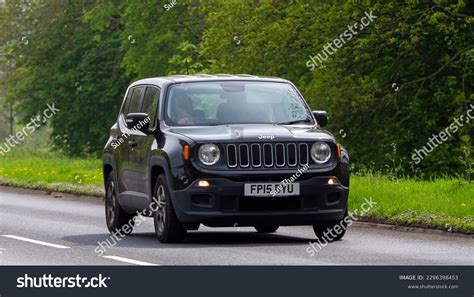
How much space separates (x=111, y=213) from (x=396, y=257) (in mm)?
5820

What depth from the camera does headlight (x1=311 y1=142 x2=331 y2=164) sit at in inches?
644

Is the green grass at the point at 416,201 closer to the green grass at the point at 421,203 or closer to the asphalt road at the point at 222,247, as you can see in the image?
the green grass at the point at 421,203

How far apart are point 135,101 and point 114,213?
1.51 meters

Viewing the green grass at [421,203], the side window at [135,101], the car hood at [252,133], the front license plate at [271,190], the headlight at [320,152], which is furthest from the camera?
the side window at [135,101]

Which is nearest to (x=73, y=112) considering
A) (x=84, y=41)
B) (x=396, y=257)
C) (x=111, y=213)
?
(x=84, y=41)

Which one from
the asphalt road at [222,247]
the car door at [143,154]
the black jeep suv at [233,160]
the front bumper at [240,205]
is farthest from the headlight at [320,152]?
the car door at [143,154]

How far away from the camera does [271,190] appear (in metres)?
16.1

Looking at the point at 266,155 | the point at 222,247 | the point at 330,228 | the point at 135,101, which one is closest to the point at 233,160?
the point at 266,155

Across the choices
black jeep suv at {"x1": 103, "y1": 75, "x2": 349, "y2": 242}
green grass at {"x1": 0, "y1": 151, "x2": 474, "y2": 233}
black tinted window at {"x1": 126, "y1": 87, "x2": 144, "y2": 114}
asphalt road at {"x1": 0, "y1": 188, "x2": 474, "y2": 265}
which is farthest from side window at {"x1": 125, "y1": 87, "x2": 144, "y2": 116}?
green grass at {"x1": 0, "y1": 151, "x2": 474, "y2": 233}

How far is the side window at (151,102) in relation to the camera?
17.6 meters

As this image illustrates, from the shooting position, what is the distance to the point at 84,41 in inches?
2569

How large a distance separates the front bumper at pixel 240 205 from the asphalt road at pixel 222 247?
0.97ft
